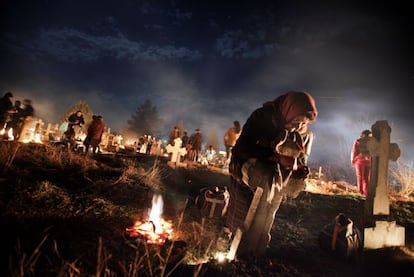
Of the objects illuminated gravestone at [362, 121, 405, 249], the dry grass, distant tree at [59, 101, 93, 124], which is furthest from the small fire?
distant tree at [59, 101, 93, 124]

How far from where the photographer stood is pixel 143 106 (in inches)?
1935

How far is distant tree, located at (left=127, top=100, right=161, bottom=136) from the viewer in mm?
47169

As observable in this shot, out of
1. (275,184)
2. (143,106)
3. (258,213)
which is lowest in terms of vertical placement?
(258,213)

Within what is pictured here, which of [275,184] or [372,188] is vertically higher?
[372,188]

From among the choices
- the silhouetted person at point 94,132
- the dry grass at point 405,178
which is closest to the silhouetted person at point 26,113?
the silhouetted person at point 94,132

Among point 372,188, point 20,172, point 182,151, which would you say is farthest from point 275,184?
point 182,151

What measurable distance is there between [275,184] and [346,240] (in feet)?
8.98

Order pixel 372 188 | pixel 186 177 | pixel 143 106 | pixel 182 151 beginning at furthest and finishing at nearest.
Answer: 1. pixel 143 106
2. pixel 182 151
3. pixel 186 177
4. pixel 372 188

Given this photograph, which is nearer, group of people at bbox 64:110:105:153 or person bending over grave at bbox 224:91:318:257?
person bending over grave at bbox 224:91:318:257

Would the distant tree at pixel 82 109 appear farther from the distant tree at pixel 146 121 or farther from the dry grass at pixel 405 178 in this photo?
the dry grass at pixel 405 178

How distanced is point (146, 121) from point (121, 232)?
46.4m

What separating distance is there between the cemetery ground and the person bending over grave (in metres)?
0.48

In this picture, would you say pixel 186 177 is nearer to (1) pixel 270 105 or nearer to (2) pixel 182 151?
(2) pixel 182 151

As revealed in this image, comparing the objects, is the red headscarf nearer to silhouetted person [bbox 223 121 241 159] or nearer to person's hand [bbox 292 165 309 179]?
person's hand [bbox 292 165 309 179]
